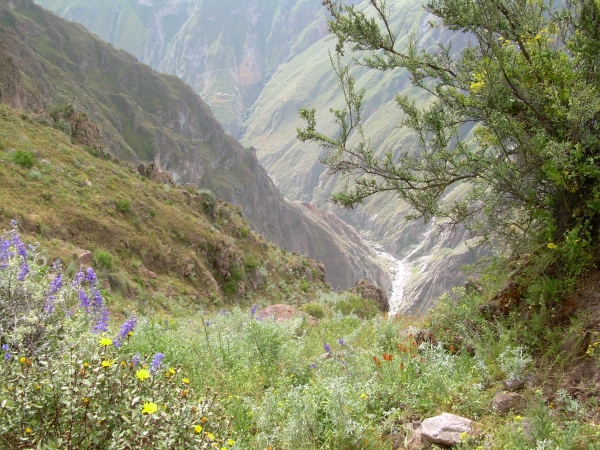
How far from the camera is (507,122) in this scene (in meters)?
4.78

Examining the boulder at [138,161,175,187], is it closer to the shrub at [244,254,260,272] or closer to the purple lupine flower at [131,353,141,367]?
the shrub at [244,254,260,272]

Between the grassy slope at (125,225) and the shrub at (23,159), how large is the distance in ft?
0.59

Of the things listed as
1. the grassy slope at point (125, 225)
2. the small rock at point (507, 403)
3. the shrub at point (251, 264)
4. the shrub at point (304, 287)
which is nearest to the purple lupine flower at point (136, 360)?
the small rock at point (507, 403)

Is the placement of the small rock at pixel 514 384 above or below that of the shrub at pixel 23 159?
above

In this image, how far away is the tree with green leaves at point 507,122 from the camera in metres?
4.44

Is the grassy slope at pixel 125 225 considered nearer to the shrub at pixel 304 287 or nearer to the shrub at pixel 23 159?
the shrub at pixel 23 159

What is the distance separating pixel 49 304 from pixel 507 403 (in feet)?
12.6

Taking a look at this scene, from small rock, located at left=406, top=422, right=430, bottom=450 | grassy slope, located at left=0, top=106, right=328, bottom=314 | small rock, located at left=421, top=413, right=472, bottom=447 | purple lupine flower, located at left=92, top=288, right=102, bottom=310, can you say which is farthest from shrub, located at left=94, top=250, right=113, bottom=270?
small rock, located at left=421, top=413, right=472, bottom=447

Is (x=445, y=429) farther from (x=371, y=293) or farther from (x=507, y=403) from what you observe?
(x=371, y=293)

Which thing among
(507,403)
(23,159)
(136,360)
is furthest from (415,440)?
(23,159)

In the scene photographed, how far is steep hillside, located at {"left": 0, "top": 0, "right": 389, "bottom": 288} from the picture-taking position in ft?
188

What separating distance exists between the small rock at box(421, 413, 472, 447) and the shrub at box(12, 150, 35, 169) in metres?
16.4

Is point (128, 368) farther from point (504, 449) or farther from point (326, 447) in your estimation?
point (504, 449)

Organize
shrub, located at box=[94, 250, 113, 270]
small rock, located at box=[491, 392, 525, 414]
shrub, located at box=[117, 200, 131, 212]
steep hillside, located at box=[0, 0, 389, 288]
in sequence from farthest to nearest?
steep hillside, located at box=[0, 0, 389, 288]
shrub, located at box=[117, 200, 131, 212]
shrub, located at box=[94, 250, 113, 270]
small rock, located at box=[491, 392, 525, 414]
